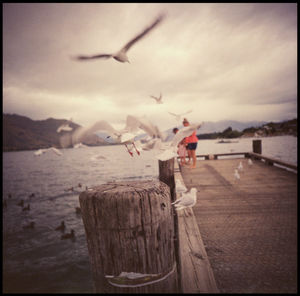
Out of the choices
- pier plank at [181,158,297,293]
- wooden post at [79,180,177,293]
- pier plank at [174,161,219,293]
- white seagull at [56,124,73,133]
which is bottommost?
pier plank at [181,158,297,293]

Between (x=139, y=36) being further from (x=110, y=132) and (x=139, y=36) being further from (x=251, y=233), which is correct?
(x=251, y=233)

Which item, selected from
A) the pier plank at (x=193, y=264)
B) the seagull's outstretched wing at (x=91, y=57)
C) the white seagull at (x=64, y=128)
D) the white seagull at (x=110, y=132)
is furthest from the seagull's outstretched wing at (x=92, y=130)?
the pier plank at (x=193, y=264)

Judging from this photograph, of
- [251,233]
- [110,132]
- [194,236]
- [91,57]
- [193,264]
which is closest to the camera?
[110,132]

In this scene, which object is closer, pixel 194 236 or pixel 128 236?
pixel 128 236

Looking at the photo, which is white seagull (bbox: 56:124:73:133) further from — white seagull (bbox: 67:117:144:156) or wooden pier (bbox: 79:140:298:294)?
wooden pier (bbox: 79:140:298:294)

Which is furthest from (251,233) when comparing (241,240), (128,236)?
(128,236)

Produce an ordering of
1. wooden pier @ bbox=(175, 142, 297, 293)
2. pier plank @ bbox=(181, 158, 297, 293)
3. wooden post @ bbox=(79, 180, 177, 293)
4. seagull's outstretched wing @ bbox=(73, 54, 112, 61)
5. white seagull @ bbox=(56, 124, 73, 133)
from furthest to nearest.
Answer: pier plank @ bbox=(181, 158, 297, 293)
white seagull @ bbox=(56, 124, 73, 133)
seagull's outstretched wing @ bbox=(73, 54, 112, 61)
wooden pier @ bbox=(175, 142, 297, 293)
wooden post @ bbox=(79, 180, 177, 293)

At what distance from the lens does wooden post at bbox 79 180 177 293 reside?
115cm

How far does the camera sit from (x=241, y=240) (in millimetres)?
3998

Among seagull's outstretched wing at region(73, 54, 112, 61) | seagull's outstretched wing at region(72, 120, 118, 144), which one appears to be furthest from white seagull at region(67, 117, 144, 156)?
seagull's outstretched wing at region(73, 54, 112, 61)

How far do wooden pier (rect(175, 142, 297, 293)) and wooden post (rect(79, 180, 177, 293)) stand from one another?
0.53 metres

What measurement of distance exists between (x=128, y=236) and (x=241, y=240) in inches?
146

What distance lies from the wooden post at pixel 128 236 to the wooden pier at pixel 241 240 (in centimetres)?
53

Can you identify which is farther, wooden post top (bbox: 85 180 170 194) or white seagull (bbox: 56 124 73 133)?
white seagull (bbox: 56 124 73 133)
